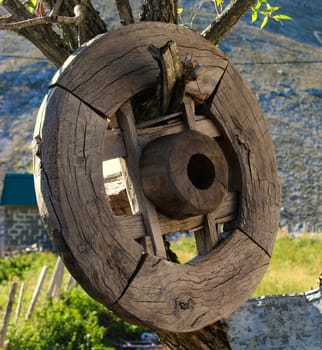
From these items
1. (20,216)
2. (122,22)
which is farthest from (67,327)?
(20,216)

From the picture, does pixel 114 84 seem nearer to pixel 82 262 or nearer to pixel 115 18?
pixel 82 262

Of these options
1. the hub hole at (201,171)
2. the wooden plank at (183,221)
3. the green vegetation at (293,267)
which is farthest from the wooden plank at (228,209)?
the green vegetation at (293,267)

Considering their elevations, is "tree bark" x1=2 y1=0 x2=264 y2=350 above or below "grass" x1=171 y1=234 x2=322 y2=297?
above

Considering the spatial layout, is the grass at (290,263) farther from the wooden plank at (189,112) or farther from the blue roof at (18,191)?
the wooden plank at (189,112)

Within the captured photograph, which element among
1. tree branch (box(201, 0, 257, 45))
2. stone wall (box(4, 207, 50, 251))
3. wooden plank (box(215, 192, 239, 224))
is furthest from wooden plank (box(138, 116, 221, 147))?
stone wall (box(4, 207, 50, 251))

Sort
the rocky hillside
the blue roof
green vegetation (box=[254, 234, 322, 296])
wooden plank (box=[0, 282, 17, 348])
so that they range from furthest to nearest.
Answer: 1. the blue roof
2. the rocky hillside
3. green vegetation (box=[254, 234, 322, 296])
4. wooden plank (box=[0, 282, 17, 348])

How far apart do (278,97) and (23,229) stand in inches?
280

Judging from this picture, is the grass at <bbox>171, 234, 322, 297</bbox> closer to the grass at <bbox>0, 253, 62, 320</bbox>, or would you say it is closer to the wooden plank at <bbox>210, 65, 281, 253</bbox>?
the grass at <bbox>0, 253, 62, 320</bbox>

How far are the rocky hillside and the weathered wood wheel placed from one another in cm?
803

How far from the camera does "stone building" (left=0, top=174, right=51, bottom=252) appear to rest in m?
16.5

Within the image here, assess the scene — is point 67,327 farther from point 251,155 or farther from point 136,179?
point 136,179

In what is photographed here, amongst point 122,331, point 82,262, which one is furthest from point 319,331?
point 122,331

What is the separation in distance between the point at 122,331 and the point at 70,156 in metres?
9.32

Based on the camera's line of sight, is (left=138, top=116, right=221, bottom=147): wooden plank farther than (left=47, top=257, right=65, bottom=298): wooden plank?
No
